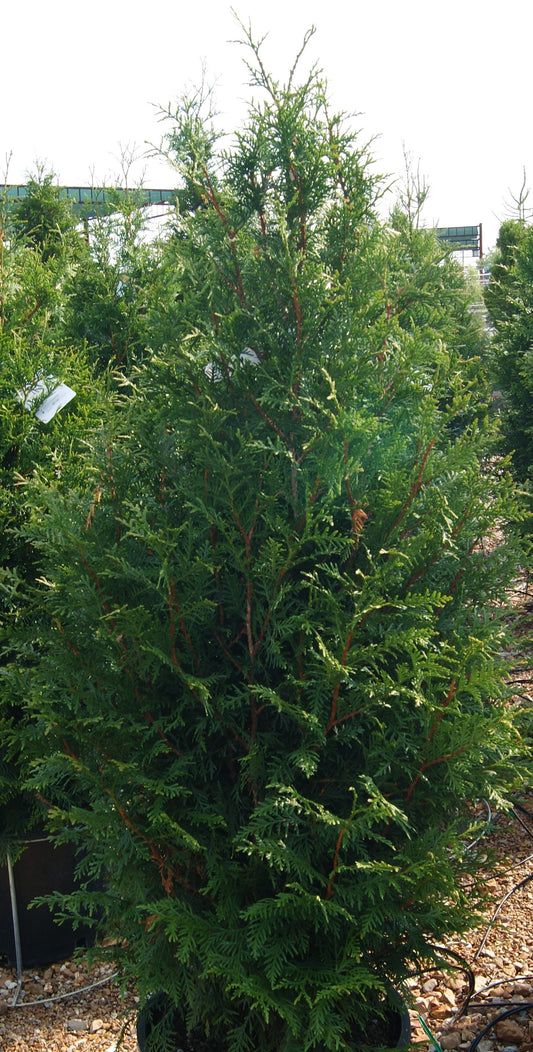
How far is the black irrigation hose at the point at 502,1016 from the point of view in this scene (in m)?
2.84

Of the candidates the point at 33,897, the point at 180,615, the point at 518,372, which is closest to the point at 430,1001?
the point at 33,897

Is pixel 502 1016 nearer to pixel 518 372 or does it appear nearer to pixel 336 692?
pixel 336 692

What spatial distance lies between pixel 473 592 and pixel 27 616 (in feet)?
7.06

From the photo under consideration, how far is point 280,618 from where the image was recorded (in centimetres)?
220

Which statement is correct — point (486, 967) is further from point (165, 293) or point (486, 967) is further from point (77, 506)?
point (165, 293)

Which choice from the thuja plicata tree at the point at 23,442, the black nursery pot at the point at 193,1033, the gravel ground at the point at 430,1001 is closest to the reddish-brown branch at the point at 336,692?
the black nursery pot at the point at 193,1033

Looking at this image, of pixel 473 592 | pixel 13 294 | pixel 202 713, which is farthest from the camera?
pixel 13 294

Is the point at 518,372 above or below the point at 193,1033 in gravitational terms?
above

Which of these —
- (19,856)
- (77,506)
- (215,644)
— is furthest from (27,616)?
(215,644)

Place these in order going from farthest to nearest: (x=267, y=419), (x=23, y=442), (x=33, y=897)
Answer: (x=33, y=897)
(x=23, y=442)
(x=267, y=419)

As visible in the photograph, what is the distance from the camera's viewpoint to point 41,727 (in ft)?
8.75

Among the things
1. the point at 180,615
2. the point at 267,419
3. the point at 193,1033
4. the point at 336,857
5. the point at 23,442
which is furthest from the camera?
the point at 23,442

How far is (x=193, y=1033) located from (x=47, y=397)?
2647 mm

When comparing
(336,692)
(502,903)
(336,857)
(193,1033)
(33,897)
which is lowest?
(502,903)
